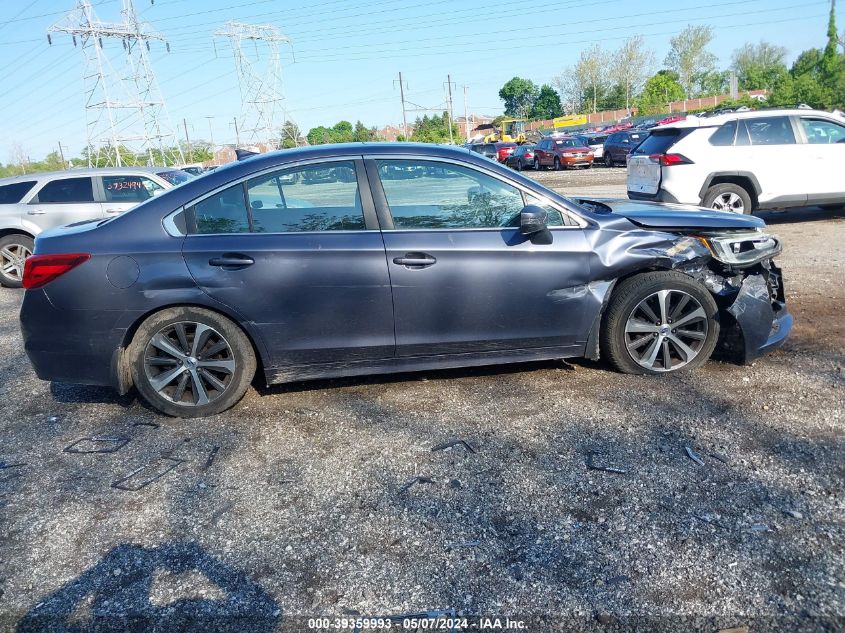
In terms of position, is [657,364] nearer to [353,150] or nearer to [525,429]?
[525,429]

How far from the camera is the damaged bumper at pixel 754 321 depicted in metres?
4.25

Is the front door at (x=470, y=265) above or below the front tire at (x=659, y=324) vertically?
above

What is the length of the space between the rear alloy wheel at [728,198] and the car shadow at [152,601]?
9215 millimetres

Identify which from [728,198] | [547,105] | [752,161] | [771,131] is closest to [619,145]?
[771,131]

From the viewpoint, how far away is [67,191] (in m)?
9.57

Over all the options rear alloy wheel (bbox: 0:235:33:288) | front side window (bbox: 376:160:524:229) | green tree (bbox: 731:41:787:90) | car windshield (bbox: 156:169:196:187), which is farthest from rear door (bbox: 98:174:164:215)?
green tree (bbox: 731:41:787:90)

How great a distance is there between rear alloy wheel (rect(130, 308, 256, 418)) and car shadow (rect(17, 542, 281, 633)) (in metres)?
1.39

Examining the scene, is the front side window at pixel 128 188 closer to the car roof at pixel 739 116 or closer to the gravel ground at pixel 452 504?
the gravel ground at pixel 452 504

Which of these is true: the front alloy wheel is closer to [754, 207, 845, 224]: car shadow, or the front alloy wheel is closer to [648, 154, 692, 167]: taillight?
[648, 154, 692, 167]: taillight

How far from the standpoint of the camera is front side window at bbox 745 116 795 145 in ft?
32.2

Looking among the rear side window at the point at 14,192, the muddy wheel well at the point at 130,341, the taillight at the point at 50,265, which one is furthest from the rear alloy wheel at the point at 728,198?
the rear side window at the point at 14,192

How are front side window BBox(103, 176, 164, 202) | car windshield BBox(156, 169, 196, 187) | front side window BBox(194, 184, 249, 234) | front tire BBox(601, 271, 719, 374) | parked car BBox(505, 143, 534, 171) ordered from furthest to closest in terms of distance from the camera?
1. parked car BBox(505, 143, 534, 171)
2. car windshield BBox(156, 169, 196, 187)
3. front side window BBox(103, 176, 164, 202)
4. front tire BBox(601, 271, 719, 374)
5. front side window BBox(194, 184, 249, 234)

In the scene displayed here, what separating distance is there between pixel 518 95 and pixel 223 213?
435 ft

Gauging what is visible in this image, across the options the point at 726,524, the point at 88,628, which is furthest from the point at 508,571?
the point at 88,628
